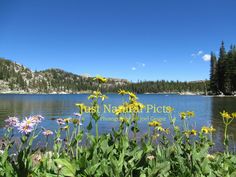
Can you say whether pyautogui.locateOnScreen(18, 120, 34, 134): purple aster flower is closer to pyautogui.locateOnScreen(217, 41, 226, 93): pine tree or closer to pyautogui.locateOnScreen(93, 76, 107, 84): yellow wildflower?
pyautogui.locateOnScreen(93, 76, 107, 84): yellow wildflower

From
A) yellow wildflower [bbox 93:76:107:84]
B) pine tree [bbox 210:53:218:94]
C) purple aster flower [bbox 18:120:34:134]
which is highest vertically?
pine tree [bbox 210:53:218:94]

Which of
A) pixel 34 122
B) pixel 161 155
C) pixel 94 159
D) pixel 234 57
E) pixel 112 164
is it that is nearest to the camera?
pixel 112 164

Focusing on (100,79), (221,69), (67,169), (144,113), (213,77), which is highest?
(221,69)

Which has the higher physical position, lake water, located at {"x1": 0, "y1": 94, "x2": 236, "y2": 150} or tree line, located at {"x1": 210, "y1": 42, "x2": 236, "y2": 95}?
tree line, located at {"x1": 210, "y1": 42, "x2": 236, "y2": 95}

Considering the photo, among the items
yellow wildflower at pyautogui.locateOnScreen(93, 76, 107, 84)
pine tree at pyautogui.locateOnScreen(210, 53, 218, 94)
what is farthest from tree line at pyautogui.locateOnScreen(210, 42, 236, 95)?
yellow wildflower at pyautogui.locateOnScreen(93, 76, 107, 84)

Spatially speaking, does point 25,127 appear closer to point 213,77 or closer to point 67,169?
point 67,169

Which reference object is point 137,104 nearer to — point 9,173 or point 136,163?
point 136,163

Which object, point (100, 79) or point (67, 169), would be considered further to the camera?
point (100, 79)

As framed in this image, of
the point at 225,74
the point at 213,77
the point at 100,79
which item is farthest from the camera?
the point at 213,77

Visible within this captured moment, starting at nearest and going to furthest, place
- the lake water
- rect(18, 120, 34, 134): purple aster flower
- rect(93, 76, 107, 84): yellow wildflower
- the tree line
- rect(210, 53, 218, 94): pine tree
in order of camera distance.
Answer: rect(18, 120, 34, 134): purple aster flower → rect(93, 76, 107, 84): yellow wildflower → the lake water → the tree line → rect(210, 53, 218, 94): pine tree

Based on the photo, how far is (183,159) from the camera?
12.6 feet

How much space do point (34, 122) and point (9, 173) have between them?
67 cm

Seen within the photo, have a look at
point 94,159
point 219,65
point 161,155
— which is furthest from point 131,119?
point 219,65

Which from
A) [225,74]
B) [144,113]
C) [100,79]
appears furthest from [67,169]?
Result: [225,74]
